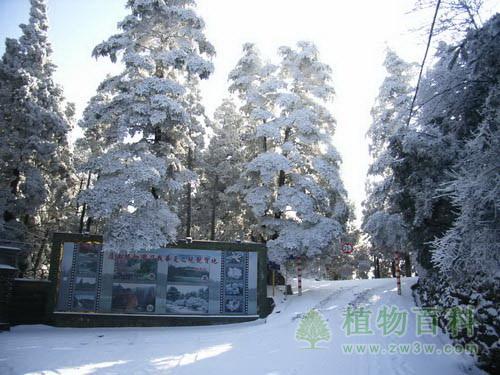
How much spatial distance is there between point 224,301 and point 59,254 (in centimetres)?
588

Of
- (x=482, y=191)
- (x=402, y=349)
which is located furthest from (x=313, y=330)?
(x=482, y=191)

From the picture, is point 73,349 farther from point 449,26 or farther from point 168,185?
point 449,26

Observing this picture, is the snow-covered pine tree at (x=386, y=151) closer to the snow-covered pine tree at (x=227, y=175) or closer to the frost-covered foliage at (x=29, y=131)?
the snow-covered pine tree at (x=227, y=175)

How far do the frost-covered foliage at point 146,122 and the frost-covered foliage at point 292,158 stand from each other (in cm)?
365

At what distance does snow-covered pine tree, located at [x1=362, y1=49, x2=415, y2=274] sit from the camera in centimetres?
1470

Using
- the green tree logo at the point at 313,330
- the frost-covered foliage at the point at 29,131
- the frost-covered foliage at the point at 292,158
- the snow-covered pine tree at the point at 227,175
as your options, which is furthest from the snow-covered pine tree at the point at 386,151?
the frost-covered foliage at the point at 29,131

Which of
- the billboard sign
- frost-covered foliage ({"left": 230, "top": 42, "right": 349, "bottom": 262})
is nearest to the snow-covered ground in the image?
the billboard sign

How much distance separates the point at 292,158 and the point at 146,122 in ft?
23.1

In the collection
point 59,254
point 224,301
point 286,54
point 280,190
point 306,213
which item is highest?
point 286,54

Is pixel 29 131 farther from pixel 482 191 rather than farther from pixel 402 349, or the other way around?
pixel 482 191

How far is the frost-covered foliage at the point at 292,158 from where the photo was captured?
16562 mm

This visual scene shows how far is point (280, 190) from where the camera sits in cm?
1759

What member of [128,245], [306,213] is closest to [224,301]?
[128,245]

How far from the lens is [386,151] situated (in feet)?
51.2
